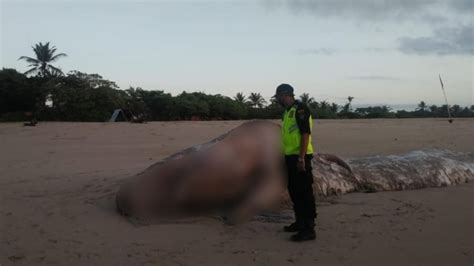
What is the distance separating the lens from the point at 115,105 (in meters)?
31.1

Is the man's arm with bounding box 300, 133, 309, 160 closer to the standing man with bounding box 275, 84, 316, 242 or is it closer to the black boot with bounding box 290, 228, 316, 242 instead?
the standing man with bounding box 275, 84, 316, 242

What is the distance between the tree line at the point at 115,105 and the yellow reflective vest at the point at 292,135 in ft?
67.0

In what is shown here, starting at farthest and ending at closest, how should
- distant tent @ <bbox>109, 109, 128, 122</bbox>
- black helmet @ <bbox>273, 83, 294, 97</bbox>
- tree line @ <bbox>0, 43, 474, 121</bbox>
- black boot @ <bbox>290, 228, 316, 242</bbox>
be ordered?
tree line @ <bbox>0, 43, 474, 121</bbox> < distant tent @ <bbox>109, 109, 128, 122</bbox> < black helmet @ <bbox>273, 83, 294, 97</bbox> < black boot @ <bbox>290, 228, 316, 242</bbox>

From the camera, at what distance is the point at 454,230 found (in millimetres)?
4594

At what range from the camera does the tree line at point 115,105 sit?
98.6 feet

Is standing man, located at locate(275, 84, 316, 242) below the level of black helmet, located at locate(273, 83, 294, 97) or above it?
below

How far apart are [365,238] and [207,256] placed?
1463 mm

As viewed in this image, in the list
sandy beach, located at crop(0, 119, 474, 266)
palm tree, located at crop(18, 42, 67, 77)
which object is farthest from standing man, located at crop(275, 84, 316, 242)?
palm tree, located at crop(18, 42, 67, 77)

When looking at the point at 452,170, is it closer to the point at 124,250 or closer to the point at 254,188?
the point at 254,188

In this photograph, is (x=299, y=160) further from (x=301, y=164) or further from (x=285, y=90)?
(x=285, y=90)

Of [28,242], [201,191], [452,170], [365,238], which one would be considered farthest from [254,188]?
[452,170]

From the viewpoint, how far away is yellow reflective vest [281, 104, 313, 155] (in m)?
4.71

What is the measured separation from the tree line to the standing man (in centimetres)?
2047

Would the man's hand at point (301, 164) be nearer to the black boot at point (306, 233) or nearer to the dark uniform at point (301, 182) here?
the dark uniform at point (301, 182)
